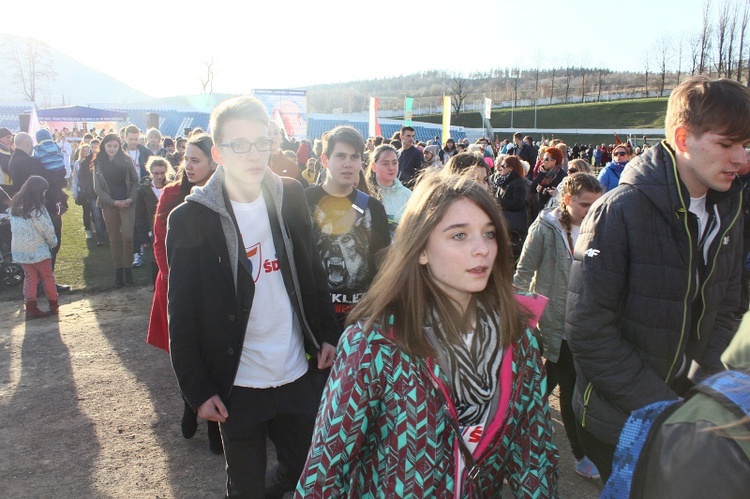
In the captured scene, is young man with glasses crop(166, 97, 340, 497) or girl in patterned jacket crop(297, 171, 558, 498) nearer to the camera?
girl in patterned jacket crop(297, 171, 558, 498)

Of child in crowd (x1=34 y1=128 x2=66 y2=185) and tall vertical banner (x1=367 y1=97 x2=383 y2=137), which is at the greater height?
tall vertical banner (x1=367 y1=97 x2=383 y2=137)

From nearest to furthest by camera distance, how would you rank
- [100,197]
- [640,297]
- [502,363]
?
[502,363]
[640,297]
[100,197]

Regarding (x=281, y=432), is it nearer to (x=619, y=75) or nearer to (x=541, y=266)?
(x=541, y=266)

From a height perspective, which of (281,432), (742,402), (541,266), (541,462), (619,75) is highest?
(619,75)

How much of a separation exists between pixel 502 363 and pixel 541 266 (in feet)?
7.21

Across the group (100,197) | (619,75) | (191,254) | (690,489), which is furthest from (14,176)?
(619,75)

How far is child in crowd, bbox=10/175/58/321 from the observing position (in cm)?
645

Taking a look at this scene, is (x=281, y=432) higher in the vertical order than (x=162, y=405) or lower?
higher

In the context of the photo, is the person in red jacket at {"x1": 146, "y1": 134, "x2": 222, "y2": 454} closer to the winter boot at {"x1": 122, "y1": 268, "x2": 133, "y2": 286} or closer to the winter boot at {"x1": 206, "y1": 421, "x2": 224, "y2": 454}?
the winter boot at {"x1": 206, "y1": 421, "x2": 224, "y2": 454}

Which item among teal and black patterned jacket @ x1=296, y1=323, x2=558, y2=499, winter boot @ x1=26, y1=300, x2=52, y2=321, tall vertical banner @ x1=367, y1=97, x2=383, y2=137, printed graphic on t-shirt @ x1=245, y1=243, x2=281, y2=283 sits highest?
tall vertical banner @ x1=367, y1=97, x2=383, y2=137

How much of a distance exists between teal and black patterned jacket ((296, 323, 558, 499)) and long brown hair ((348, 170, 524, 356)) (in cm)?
9

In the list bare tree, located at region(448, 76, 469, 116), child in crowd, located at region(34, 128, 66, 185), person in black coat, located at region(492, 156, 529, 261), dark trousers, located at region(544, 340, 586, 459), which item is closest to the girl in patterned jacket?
dark trousers, located at region(544, 340, 586, 459)

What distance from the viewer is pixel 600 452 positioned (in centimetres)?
224

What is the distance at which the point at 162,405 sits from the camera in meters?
4.49
